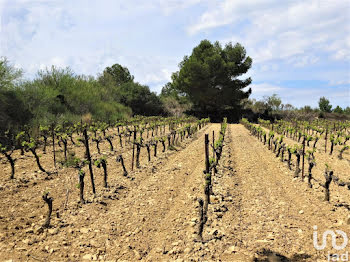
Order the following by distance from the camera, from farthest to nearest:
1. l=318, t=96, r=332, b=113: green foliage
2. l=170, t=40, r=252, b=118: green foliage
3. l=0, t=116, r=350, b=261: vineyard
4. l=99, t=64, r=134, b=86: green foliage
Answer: l=318, t=96, r=332, b=113: green foliage, l=99, t=64, r=134, b=86: green foliage, l=170, t=40, r=252, b=118: green foliage, l=0, t=116, r=350, b=261: vineyard

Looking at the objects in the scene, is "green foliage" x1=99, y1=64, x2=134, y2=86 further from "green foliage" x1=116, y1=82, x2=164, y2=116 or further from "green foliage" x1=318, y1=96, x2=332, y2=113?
"green foliage" x1=318, y1=96, x2=332, y2=113

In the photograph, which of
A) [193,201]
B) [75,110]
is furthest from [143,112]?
[193,201]

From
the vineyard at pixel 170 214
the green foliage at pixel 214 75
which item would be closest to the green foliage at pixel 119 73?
the green foliage at pixel 214 75

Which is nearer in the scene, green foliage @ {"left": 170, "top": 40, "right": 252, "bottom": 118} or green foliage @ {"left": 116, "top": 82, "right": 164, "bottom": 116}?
green foliage @ {"left": 170, "top": 40, "right": 252, "bottom": 118}

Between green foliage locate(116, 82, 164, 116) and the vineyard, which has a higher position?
green foliage locate(116, 82, 164, 116)

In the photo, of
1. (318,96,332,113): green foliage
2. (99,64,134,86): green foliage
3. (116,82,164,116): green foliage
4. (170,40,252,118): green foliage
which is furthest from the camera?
(318,96,332,113): green foliage

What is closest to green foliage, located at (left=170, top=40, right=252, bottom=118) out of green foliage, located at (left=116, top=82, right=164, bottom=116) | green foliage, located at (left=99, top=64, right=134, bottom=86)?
green foliage, located at (left=116, top=82, right=164, bottom=116)

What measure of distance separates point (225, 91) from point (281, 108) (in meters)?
14.4

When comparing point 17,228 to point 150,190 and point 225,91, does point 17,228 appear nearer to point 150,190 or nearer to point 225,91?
point 150,190

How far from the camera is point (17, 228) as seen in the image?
5.52 meters

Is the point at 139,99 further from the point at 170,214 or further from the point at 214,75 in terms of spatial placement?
the point at 170,214

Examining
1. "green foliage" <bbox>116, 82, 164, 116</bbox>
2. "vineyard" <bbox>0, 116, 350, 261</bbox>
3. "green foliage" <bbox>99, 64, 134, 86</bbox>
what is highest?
"green foliage" <bbox>99, 64, 134, 86</bbox>

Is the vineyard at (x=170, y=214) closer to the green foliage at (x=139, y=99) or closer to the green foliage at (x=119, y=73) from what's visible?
the green foliage at (x=139, y=99)

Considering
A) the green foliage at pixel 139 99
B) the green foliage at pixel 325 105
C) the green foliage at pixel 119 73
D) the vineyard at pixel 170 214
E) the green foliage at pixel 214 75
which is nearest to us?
the vineyard at pixel 170 214
